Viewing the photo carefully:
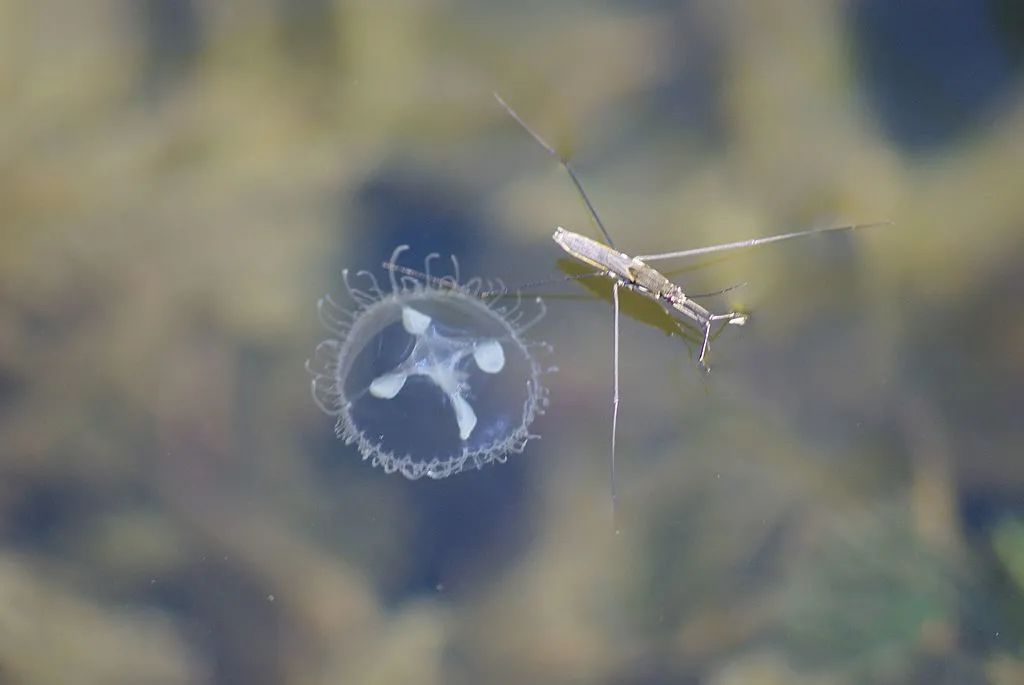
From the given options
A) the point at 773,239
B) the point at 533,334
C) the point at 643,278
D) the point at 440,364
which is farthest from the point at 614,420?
the point at 773,239

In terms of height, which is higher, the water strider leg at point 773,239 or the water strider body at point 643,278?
the water strider leg at point 773,239

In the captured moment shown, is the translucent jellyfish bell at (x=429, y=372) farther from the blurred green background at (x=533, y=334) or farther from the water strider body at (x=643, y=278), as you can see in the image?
the water strider body at (x=643, y=278)

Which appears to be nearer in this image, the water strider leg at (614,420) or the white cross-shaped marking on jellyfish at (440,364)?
the white cross-shaped marking on jellyfish at (440,364)

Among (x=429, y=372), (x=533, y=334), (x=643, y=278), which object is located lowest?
(x=429, y=372)

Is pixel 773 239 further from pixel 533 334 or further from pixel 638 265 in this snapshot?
pixel 533 334

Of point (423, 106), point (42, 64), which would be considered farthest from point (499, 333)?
point (42, 64)

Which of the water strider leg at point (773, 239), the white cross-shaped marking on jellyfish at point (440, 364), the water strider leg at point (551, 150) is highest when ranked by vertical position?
the water strider leg at point (551, 150)

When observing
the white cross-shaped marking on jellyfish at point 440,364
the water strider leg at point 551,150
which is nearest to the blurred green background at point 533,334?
the water strider leg at point 551,150
